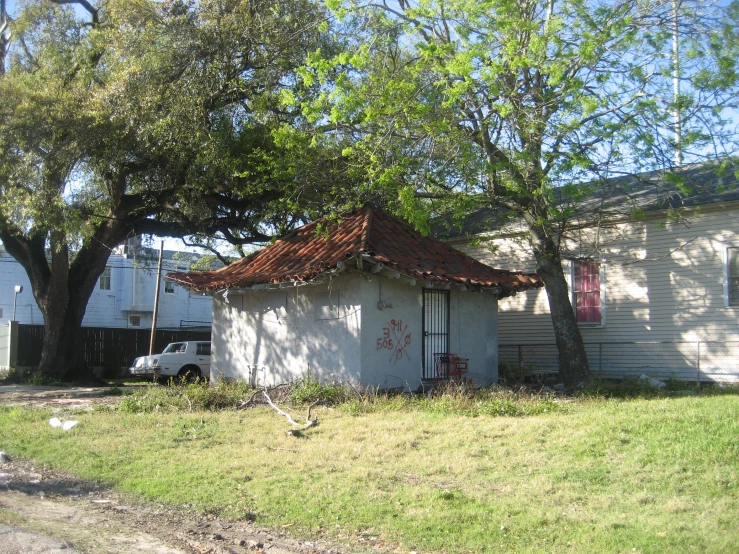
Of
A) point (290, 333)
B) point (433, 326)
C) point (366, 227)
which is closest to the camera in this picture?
point (366, 227)

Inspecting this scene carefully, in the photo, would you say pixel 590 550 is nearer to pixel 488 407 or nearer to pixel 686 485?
pixel 686 485

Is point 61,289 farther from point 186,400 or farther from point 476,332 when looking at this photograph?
point 476,332

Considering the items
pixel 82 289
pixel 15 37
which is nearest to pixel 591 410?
pixel 82 289

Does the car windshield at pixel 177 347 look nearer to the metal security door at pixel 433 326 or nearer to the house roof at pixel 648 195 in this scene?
the house roof at pixel 648 195

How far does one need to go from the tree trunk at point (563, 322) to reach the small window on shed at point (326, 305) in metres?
4.48

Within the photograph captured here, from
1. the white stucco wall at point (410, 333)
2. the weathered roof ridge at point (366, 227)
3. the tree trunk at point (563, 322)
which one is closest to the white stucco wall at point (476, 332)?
the white stucco wall at point (410, 333)

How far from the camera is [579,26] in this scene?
13086mm

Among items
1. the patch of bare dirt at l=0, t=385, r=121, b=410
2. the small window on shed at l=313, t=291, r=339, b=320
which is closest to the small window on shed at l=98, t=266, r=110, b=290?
the patch of bare dirt at l=0, t=385, r=121, b=410

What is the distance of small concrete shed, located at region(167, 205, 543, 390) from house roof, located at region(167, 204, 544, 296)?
0.04 metres

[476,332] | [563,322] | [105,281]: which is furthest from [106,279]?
[563,322]

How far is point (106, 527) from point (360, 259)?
7848 mm

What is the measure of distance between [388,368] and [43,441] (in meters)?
6.63

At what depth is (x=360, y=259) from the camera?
13742mm

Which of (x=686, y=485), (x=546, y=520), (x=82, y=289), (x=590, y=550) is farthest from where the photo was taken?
(x=82, y=289)
